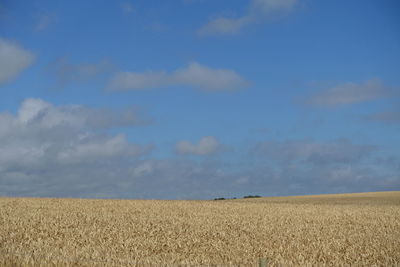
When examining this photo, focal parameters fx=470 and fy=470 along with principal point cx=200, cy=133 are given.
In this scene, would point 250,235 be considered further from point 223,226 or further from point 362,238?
point 362,238

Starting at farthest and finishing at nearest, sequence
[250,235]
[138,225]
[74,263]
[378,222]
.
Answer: [378,222] < [138,225] < [250,235] < [74,263]

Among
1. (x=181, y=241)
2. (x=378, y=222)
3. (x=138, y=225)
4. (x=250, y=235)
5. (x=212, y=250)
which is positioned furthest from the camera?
(x=378, y=222)

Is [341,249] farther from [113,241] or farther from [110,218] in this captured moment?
[110,218]

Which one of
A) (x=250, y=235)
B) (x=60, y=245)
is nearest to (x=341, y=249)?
(x=250, y=235)

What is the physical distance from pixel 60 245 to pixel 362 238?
1096 cm

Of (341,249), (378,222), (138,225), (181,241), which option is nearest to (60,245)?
(181,241)

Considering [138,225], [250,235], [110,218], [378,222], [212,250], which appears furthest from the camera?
[378,222]

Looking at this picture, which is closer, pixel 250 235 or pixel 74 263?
pixel 74 263

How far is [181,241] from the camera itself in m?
14.9

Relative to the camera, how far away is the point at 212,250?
1368cm

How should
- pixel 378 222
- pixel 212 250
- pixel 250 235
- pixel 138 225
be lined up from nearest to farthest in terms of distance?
1. pixel 212 250
2. pixel 250 235
3. pixel 138 225
4. pixel 378 222

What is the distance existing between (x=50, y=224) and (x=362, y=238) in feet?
39.1

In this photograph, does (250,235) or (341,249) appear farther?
(250,235)

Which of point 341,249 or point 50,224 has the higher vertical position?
point 50,224
